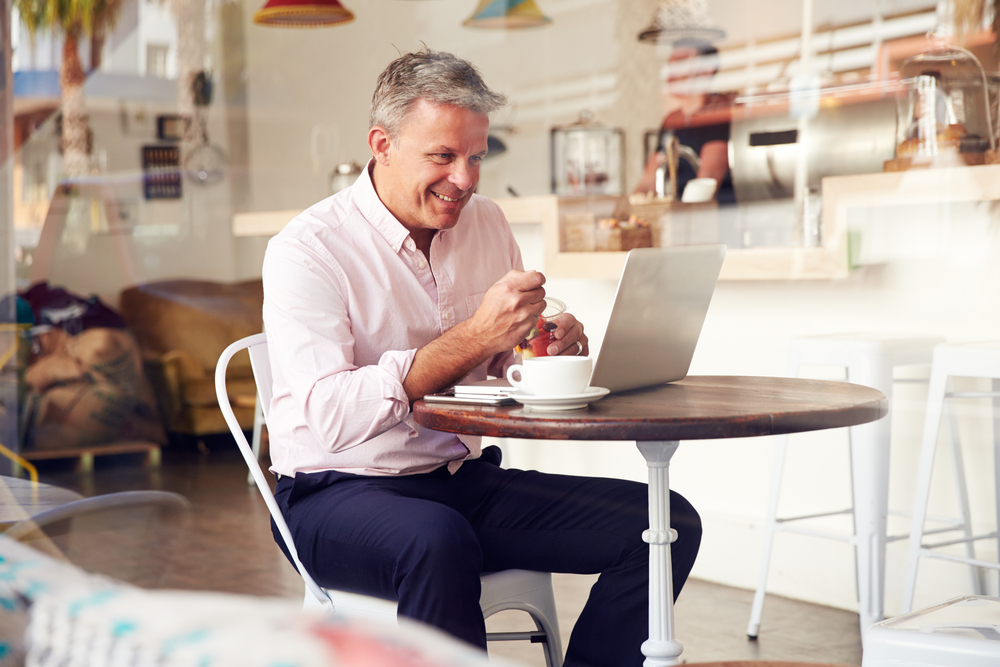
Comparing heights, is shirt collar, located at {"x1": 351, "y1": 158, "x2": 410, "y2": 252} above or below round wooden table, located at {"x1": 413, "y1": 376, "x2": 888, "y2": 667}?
above

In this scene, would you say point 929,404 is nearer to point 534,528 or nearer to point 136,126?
point 534,528

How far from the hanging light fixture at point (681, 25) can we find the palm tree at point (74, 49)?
8.95 ft

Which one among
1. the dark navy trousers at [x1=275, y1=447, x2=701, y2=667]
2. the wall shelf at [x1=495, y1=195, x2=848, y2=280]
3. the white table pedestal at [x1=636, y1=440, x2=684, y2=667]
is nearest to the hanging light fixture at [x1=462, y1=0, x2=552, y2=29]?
the wall shelf at [x1=495, y1=195, x2=848, y2=280]

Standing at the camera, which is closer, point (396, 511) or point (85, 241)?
point (396, 511)

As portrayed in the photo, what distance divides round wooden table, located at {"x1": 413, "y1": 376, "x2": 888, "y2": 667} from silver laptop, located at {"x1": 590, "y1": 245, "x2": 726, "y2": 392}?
0.04m

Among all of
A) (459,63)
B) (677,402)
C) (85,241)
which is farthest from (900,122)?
(85,241)

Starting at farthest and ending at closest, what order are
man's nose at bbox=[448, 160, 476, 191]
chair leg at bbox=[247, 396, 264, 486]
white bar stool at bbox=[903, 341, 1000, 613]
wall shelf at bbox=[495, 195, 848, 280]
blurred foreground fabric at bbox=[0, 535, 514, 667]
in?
chair leg at bbox=[247, 396, 264, 486] < wall shelf at bbox=[495, 195, 848, 280] < white bar stool at bbox=[903, 341, 1000, 613] < man's nose at bbox=[448, 160, 476, 191] < blurred foreground fabric at bbox=[0, 535, 514, 667]

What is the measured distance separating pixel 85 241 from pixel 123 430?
93cm

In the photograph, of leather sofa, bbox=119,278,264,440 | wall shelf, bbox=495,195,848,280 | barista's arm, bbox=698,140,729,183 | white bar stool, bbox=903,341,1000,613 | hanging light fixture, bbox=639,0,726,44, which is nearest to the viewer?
white bar stool, bbox=903,341,1000,613

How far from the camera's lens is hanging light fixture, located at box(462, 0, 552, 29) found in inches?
143

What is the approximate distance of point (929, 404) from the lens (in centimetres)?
222

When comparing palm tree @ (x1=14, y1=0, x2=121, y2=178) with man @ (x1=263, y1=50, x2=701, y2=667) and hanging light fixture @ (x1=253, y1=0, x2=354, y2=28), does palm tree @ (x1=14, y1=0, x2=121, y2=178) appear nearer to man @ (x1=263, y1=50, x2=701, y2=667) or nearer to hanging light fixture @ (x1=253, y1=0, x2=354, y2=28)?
hanging light fixture @ (x1=253, y1=0, x2=354, y2=28)

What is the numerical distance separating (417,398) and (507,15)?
8.47 feet

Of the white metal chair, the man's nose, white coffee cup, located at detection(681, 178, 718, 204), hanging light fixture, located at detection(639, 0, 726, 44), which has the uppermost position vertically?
hanging light fixture, located at detection(639, 0, 726, 44)
